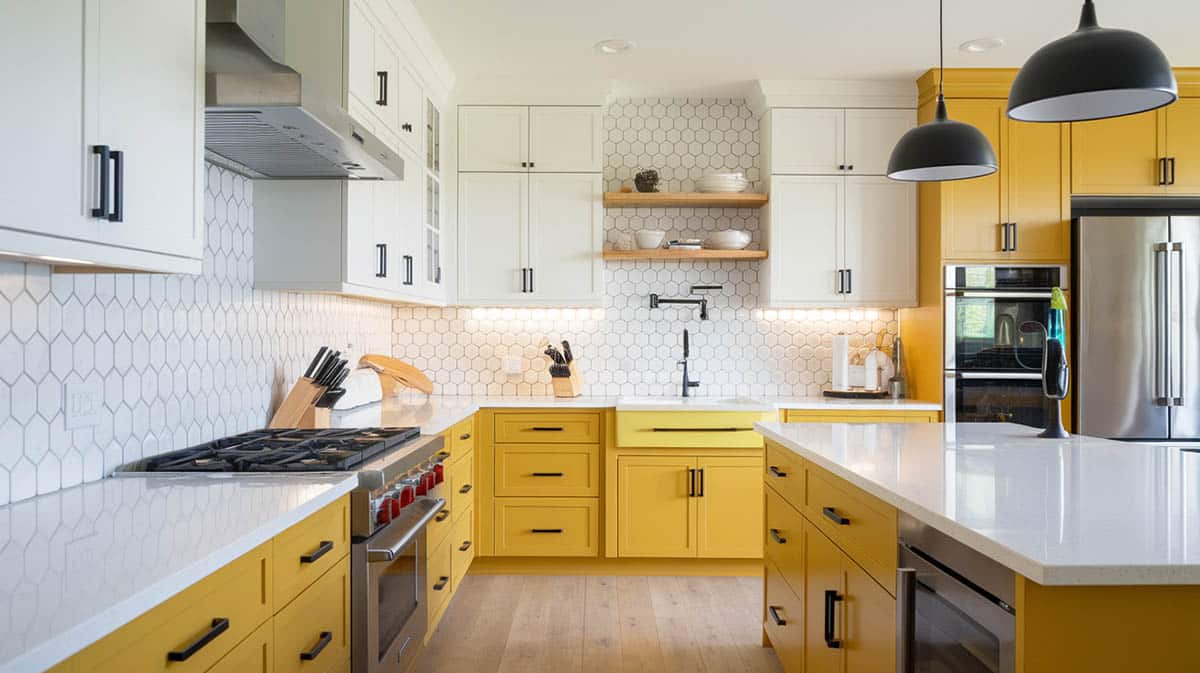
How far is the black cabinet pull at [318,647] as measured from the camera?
5.66 feet

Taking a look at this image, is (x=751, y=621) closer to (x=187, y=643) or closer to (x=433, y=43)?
(x=187, y=643)

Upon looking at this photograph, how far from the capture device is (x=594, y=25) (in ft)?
11.8

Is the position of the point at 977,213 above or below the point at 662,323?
above

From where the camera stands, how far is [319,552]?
1.79m

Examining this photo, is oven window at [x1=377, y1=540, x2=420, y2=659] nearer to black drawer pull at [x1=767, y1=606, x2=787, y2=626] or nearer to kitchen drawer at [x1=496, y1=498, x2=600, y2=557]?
black drawer pull at [x1=767, y1=606, x2=787, y2=626]

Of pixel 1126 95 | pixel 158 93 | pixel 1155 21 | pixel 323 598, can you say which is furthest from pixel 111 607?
pixel 1155 21

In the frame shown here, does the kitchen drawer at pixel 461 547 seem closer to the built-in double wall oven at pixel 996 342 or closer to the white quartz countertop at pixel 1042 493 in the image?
the white quartz countertop at pixel 1042 493

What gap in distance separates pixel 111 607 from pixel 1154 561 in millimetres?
1429

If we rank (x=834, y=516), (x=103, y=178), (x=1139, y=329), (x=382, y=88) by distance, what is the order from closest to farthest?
(x=103, y=178)
(x=834, y=516)
(x=382, y=88)
(x=1139, y=329)

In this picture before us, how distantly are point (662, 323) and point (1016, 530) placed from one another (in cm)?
346

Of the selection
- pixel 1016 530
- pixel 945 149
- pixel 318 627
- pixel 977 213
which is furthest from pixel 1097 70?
pixel 977 213

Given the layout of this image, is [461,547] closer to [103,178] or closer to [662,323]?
[662,323]

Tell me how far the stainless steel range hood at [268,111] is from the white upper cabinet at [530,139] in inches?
69.0

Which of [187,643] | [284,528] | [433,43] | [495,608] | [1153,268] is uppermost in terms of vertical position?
[433,43]
